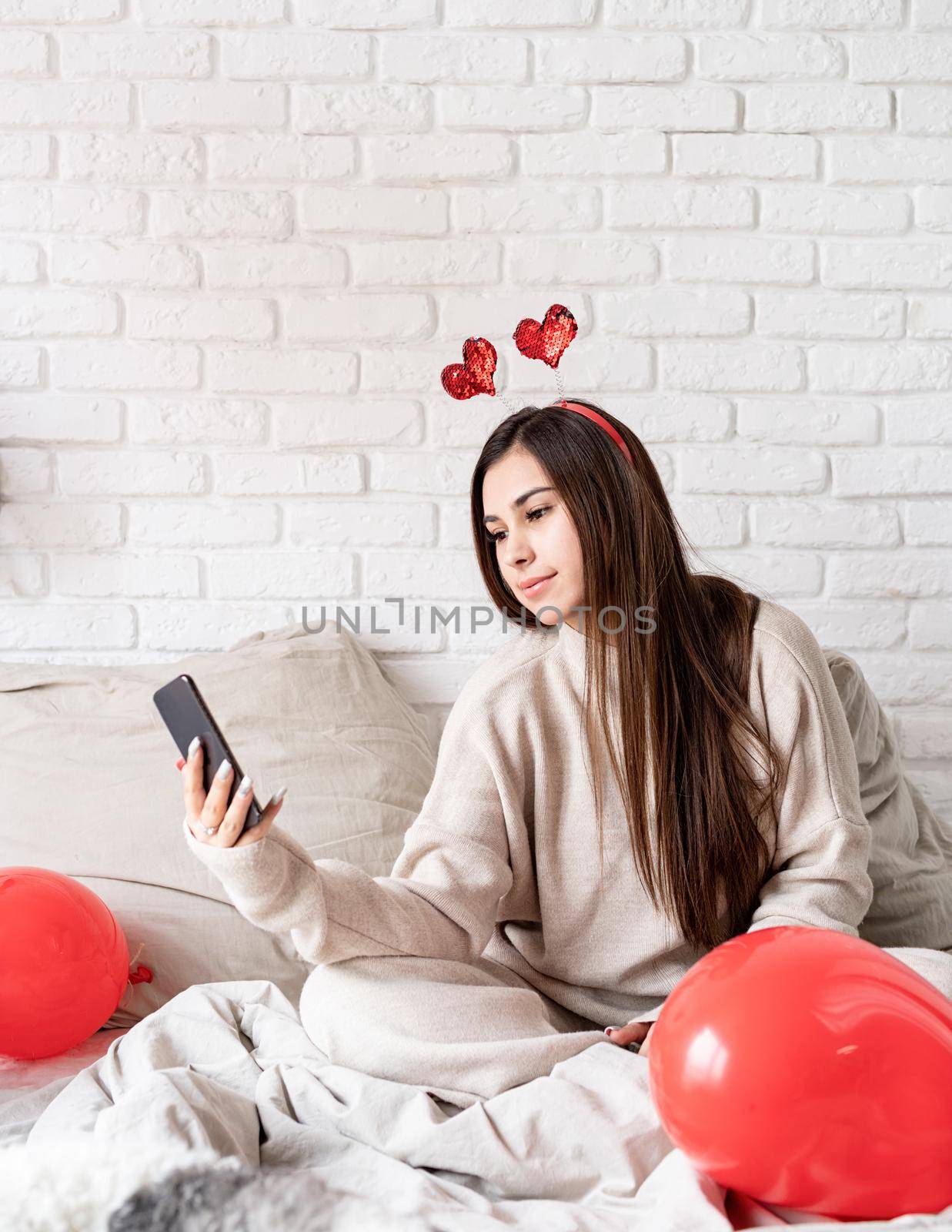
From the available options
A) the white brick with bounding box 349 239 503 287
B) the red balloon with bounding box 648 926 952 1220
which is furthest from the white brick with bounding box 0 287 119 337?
the red balloon with bounding box 648 926 952 1220

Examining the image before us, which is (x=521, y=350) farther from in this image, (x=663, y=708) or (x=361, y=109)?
(x=361, y=109)

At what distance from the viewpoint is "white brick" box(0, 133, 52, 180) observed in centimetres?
187

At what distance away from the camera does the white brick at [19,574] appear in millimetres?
1920

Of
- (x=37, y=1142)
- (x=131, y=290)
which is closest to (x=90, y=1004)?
(x=37, y=1142)

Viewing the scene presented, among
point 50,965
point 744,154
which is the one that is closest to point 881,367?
point 744,154

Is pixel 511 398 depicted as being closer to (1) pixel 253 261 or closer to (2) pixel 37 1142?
(1) pixel 253 261

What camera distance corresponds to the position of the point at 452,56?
1.87 m

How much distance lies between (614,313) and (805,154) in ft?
1.34

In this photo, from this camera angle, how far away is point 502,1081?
1.09m

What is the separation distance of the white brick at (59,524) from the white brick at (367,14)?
2.83 feet

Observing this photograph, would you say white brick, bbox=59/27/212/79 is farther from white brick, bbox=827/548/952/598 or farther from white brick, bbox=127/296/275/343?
white brick, bbox=827/548/952/598

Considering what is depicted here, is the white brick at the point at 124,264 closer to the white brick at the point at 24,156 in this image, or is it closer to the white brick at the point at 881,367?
the white brick at the point at 24,156

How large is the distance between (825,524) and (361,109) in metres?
1.03

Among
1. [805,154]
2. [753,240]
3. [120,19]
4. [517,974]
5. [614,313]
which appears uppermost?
[120,19]
